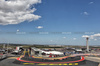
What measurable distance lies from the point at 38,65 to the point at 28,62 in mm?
3709

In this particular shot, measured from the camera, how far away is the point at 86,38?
92438 mm

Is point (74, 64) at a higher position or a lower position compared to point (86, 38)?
lower

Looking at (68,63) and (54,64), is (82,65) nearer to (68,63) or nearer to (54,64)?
(68,63)

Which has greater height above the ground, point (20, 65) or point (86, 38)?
point (86, 38)

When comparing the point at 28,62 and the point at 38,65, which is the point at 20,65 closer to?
the point at 28,62

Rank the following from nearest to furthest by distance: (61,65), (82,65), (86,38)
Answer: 1. (61,65)
2. (82,65)
3. (86,38)

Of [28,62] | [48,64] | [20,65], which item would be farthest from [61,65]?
[20,65]

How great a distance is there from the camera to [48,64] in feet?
85.6

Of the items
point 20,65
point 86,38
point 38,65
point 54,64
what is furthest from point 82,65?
point 86,38

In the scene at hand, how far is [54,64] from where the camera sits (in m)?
25.7

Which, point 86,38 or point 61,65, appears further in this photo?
point 86,38

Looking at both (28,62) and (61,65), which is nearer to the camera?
(61,65)

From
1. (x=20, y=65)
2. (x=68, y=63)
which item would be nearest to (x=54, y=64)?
(x=68, y=63)

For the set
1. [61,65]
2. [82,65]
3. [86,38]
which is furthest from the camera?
[86,38]
